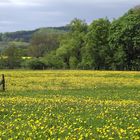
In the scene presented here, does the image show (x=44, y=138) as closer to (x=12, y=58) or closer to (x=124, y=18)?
(x=124, y=18)

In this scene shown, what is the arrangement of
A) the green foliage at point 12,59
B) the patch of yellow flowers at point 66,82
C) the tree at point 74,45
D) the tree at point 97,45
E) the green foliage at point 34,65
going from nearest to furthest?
the patch of yellow flowers at point 66,82 → the tree at point 97,45 → the green foliage at point 34,65 → the tree at point 74,45 → the green foliage at point 12,59

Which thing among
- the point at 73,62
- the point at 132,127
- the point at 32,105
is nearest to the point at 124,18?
the point at 73,62

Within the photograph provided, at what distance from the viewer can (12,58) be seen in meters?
139

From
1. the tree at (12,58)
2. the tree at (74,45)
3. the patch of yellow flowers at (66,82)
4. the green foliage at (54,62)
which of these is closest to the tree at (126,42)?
the tree at (74,45)

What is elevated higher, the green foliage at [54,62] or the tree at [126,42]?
the tree at [126,42]

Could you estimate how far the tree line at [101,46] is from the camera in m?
105

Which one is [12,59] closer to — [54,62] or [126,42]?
[54,62]

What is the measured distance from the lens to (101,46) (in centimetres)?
11406

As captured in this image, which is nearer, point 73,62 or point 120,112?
point 120,112

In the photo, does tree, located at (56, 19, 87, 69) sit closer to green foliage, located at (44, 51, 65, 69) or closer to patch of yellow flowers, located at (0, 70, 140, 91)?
green foliage, located at (44, 51, 65, 69)

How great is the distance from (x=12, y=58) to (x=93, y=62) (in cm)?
3392

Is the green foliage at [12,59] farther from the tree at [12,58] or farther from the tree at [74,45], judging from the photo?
the tree at [74,45]

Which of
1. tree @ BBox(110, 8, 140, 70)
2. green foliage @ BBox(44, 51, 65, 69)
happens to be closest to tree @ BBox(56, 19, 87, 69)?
green foliage @ BBox(44, 51, 65, 69)

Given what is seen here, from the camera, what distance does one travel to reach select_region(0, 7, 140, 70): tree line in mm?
104562
